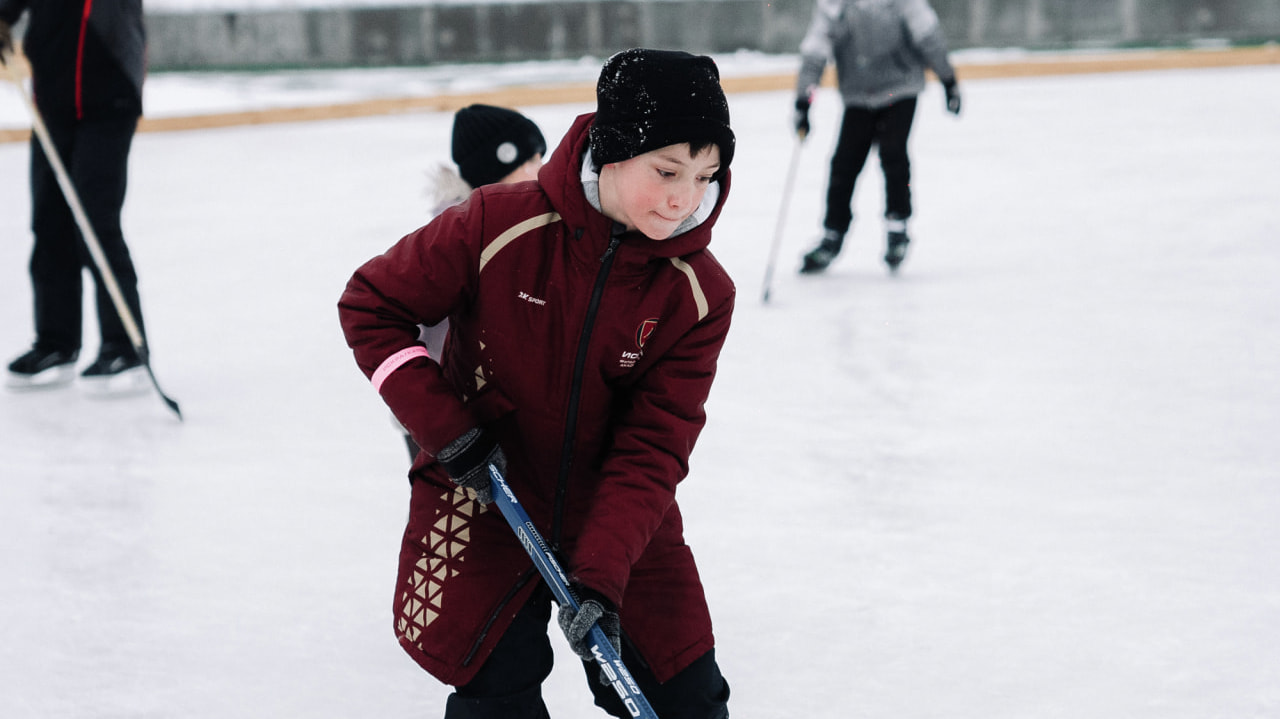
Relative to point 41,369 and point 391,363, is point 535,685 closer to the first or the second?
point 391,363

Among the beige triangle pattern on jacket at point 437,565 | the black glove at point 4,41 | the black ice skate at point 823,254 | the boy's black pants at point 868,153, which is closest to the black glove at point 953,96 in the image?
the boy's black pants at point 868,153

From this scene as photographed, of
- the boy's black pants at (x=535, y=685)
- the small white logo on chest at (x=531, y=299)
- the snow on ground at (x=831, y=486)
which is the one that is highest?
the small white logo on chest at (x=531, y=299)

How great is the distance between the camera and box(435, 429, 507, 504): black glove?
128 centimetres

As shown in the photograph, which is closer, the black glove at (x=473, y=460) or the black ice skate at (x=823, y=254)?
the black glove at (x=473, y=460)

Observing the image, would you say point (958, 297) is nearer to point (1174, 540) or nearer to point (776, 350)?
point (776, 350)

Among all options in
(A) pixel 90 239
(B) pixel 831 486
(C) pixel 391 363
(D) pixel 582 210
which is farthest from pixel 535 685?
(A) pixel 90 239

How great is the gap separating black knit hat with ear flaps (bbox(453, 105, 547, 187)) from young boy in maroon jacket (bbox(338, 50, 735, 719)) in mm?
683

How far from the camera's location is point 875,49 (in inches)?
172

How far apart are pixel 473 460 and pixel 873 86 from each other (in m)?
3.40

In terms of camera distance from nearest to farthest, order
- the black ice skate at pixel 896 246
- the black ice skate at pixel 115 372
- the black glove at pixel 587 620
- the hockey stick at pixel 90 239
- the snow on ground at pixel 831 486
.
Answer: the black glove at pixel 587 620
the snow on ground at pixel 831 486
the hockey stick at pixel 90 239
the black ice skate at pixel 115 372
the black ice skate at pixel 896 246

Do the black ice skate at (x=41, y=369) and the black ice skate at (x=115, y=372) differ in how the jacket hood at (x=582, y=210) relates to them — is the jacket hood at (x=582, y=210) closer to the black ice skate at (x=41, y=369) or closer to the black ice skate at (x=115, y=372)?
the black ice skate at (x=115, y=372)

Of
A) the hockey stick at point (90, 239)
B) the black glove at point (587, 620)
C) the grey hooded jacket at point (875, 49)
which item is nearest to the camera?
the black glove at point (587, 620)

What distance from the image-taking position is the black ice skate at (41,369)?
3262 mm

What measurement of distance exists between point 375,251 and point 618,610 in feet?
11.9
